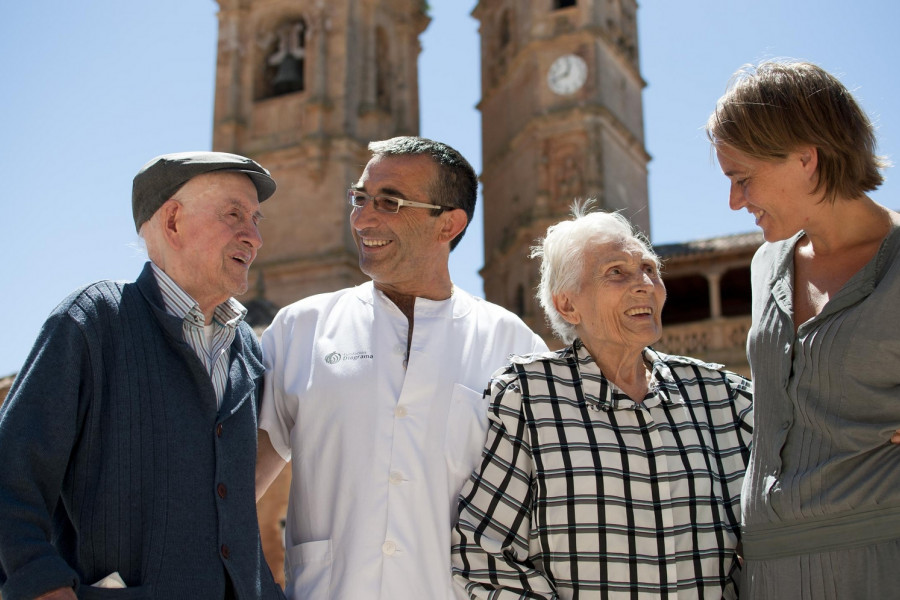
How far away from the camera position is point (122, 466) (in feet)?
9.05

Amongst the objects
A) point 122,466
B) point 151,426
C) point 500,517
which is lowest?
point 500,517

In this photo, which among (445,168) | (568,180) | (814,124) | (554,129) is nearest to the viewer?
(814,124)

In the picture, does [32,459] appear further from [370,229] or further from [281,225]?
[281,225]

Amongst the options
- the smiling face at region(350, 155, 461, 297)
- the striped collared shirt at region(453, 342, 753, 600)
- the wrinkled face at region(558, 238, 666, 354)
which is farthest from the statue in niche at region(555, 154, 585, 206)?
the striped collared shirt at region(453, 342, 753, 600)

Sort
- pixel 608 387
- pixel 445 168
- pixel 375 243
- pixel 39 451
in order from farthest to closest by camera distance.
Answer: pixel 445 168
pixel 375 243
pixel 608 387
pixel 39 451

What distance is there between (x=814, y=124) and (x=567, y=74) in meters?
24.1

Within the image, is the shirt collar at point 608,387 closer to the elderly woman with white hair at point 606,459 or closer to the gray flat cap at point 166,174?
the elderly woman with white hair at point 606,459

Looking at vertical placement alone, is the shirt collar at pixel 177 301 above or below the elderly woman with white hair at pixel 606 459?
above

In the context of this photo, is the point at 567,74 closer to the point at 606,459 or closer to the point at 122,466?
the point at 606,459

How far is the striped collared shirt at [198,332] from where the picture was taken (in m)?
3.14

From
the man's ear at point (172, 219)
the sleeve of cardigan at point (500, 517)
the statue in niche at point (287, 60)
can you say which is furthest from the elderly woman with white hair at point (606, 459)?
the statue in niche at point (287, 60)

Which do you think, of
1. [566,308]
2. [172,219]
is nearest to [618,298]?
[566,308]

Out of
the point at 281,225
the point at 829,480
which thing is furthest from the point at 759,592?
the point at 281,225

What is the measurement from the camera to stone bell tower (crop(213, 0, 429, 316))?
83.4ft
